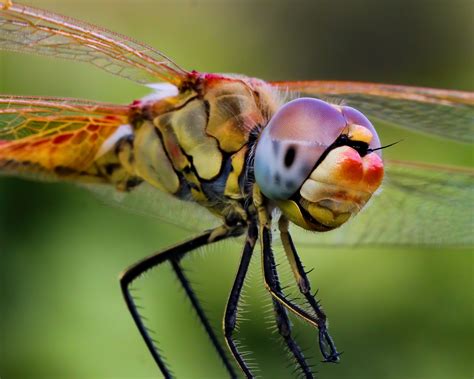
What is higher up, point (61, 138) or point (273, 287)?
point (61, 138)

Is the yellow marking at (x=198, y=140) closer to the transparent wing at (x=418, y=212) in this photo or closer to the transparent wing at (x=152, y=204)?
the transparent wing at (x=152, y=204)

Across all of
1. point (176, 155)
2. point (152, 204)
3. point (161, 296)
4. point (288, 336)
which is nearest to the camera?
point (288, 336)

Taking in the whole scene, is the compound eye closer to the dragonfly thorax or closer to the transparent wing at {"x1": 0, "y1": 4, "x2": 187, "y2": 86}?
the dragonfly thorax

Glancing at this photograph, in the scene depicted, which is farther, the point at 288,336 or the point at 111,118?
the point at 111,118

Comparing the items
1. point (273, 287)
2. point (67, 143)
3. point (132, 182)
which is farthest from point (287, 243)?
point (67, 143)

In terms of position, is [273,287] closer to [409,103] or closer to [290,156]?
[290,156]

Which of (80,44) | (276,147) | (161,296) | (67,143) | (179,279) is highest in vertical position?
(80,44)

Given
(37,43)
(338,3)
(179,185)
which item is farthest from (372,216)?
(338,3)
